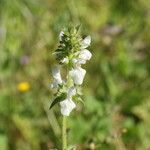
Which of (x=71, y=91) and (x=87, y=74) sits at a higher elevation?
(x=87, y=74)

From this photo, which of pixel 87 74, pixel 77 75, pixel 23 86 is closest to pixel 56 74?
pixel 77 75

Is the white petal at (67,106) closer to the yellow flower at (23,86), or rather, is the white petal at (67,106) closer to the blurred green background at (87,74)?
the blurred green background at (87,74)

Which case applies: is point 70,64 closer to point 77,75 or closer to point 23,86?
point 77,75

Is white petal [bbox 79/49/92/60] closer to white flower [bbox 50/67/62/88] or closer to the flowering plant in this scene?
the flowering plant

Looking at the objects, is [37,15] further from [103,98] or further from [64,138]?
[64,138]

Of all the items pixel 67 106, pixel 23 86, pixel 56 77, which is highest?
pixel 23 86

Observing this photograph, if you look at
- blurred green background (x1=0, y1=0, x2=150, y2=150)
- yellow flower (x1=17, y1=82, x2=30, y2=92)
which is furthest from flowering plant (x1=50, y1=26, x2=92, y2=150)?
yellow flower (x1=17, y1=82, x2=30, y2=92)
